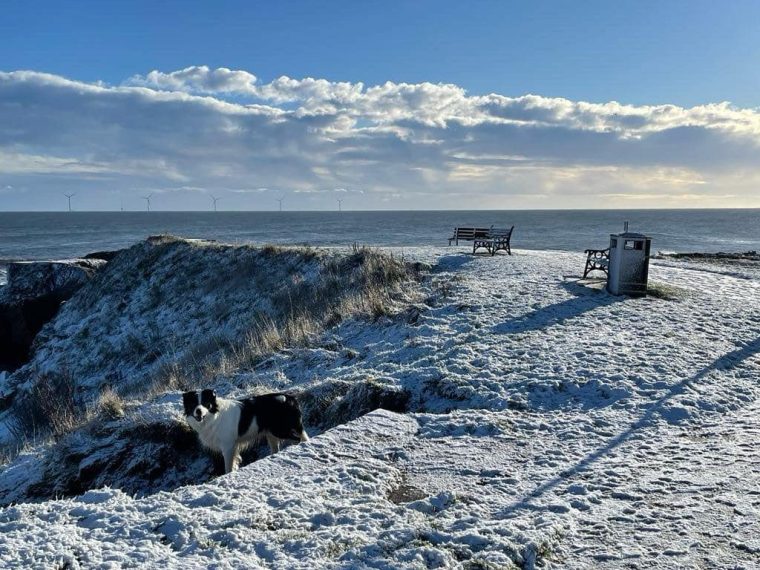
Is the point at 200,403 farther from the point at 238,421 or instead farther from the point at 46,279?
the point at 46,279

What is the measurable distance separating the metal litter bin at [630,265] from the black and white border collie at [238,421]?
34.1 feet

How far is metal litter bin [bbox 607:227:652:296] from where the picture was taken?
15.1m

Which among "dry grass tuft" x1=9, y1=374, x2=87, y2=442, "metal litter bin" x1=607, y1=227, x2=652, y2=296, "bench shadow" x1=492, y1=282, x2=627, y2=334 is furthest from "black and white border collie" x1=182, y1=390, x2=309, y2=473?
"metal litter bin" x1=607, y1=227, x2=652, y2=296

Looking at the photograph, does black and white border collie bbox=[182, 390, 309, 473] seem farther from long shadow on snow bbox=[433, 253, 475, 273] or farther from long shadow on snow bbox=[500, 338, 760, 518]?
long shadow on snow bbox=[433, 253, 475, 273]

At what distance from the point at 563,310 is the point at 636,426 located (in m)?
5.78

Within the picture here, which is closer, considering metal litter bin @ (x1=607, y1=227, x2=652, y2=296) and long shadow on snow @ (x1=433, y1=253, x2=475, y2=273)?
metal litter bin @ (x1=607, y1=227, x2=652, y2=296)

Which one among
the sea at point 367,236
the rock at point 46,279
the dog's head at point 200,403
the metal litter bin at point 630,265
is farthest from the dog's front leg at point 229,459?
the rock at point 46,279

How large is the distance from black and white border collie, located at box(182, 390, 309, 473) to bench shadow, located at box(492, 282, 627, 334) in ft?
18.0

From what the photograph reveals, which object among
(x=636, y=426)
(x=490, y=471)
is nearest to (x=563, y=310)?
(x=636, y=426)

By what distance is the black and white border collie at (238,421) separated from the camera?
7.53m

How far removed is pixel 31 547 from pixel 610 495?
17.1 feet

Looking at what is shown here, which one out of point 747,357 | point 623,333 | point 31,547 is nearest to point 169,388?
point 31,547

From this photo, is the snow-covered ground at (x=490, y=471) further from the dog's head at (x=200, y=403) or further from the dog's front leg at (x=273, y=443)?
the dog's head at (x=200, y=403)

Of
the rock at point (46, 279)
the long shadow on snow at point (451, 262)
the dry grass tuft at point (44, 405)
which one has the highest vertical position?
the long shadow on snow at point (451, 262)
